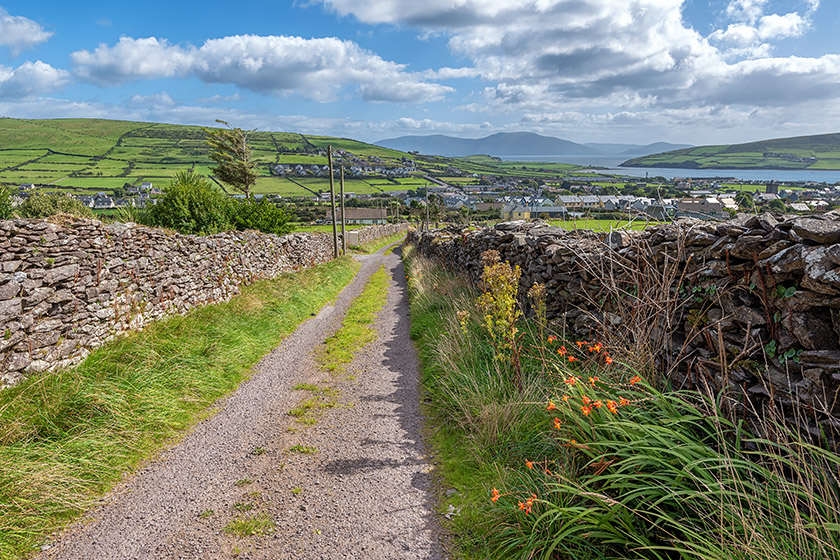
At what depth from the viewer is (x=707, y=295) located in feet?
12.5

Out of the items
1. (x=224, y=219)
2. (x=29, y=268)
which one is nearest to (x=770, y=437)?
(x=29, y=268)

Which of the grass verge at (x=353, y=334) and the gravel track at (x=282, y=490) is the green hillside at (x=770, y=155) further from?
the gravel track at (x=282, y=490)

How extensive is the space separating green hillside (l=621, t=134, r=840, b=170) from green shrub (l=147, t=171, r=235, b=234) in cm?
3991

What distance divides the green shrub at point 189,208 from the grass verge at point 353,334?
20.9 feet

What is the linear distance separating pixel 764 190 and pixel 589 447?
21.6 ft

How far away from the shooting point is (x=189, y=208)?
50.5 feet

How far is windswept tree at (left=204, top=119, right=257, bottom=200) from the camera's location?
36.2 metres

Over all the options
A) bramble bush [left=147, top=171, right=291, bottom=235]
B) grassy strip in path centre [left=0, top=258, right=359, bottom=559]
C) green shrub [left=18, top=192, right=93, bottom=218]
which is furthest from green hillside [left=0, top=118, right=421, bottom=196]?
grassy strip in path centre [left=0, top=258, right=359, bottom=559]

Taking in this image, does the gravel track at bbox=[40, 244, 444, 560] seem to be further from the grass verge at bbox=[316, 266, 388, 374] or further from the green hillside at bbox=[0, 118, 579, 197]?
the green hillside at bbox=[0, 118, 579, 197]

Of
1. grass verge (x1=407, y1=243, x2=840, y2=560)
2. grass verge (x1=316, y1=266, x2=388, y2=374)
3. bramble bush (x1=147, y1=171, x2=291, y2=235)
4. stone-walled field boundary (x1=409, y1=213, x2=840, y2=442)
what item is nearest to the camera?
grass verge (x1=407, y1=243, x2=840, y2=560)

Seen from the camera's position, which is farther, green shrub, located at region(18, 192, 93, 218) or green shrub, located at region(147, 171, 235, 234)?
green shrub, located at region(18, 192, 93, 218)

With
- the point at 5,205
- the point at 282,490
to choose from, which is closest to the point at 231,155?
the point at 5,205

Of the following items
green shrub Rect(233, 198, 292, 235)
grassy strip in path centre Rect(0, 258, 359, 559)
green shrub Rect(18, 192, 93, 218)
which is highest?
green shrub Rect(18, 192, 93, 218)

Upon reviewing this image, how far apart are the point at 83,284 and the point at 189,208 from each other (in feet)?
29.2
